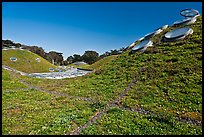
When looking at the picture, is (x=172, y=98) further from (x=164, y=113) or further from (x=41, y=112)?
(x=41, y=112)

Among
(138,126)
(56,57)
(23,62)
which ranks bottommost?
(138,126)

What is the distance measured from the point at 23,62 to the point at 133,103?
66362 mm

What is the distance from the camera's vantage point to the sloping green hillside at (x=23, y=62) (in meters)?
71.8

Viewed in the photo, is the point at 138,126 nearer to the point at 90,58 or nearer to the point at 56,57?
the point at 90,58

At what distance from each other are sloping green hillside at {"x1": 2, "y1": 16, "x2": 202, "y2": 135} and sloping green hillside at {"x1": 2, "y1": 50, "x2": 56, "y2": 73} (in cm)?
4801

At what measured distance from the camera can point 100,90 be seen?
24.9m

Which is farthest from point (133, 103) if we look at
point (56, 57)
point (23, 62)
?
point (56, 57)

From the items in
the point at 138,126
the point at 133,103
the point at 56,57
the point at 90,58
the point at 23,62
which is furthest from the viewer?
the point at 56,57

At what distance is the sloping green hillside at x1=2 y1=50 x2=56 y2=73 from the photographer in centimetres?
7175

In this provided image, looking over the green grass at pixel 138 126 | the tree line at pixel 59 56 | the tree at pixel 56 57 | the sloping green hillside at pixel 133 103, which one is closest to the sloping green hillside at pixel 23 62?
the sloping green hillside at pixel 133 103

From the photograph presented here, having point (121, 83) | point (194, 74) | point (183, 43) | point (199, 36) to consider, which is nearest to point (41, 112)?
point (121, 83)

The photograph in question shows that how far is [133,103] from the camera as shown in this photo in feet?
62.1

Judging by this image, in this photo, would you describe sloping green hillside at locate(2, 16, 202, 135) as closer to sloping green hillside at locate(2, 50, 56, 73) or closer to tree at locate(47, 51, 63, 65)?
sloping green hillside at locate(2, 50, 56, 73)

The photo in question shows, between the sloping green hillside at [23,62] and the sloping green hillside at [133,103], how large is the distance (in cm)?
4801
